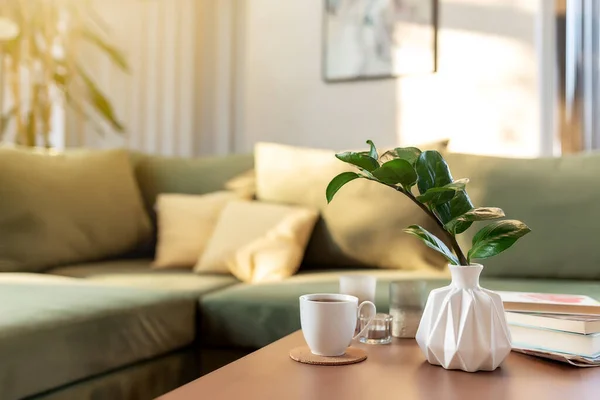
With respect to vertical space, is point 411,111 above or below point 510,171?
above

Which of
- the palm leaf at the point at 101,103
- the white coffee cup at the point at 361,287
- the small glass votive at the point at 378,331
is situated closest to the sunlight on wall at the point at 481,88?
the palm leaf at the point at 101,103

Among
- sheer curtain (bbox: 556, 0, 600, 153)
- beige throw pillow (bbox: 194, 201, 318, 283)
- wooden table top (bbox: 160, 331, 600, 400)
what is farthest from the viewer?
sheer curtain (bbox: 556, 0, 600, 153)

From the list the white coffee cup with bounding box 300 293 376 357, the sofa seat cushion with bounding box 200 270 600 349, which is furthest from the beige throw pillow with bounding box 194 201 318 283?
the white coffee cup with bounding box 300 293 376 357

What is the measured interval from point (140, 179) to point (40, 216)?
533mm

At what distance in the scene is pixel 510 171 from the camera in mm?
2131

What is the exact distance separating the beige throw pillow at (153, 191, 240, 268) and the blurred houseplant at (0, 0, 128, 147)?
93cm

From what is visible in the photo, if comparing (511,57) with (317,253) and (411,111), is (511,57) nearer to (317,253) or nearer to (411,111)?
(411,111)

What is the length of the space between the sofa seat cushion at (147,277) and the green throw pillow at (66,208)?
0.08m

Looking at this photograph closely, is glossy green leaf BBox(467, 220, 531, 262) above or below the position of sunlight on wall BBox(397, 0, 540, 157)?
below

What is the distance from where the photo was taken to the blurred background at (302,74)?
9.02 feet

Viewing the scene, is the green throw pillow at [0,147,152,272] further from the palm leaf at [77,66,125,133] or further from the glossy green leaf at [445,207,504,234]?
the glossy green leaf at [445,207,504,234]

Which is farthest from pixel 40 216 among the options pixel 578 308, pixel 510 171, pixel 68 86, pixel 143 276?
pixel 578 308

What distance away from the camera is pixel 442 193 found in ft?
3.06

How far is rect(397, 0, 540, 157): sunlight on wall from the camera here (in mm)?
2742
